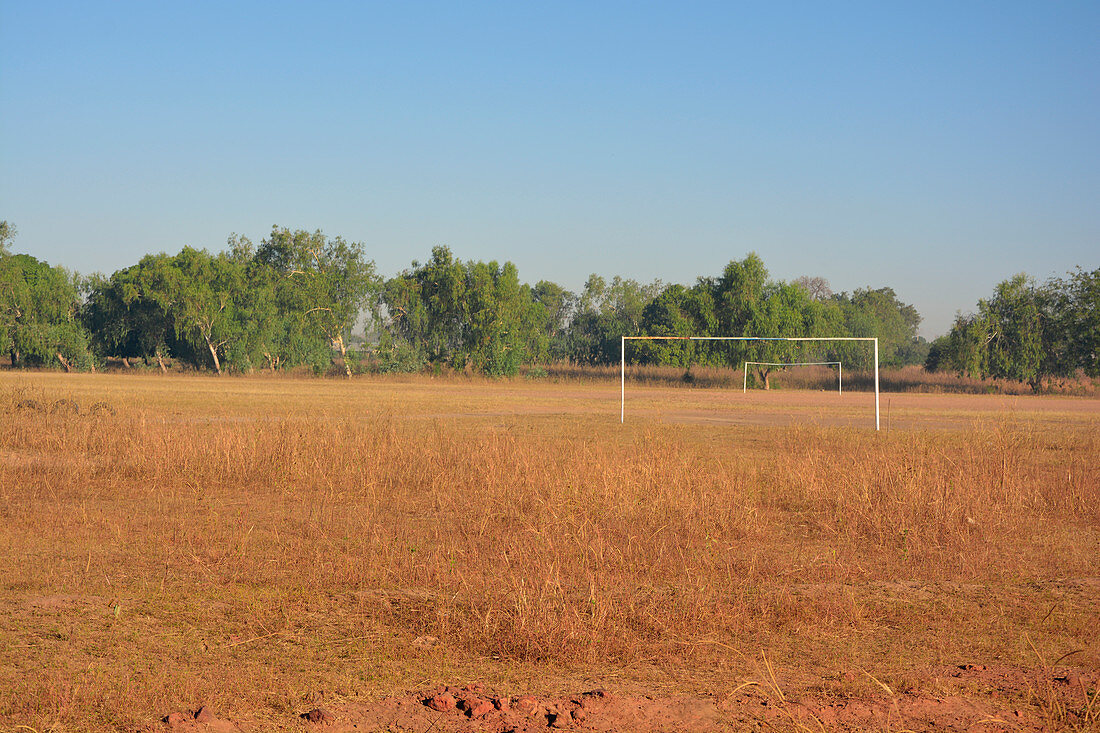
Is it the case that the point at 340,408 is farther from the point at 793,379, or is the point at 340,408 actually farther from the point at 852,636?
the point at 793,379

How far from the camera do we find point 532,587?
7.00 m

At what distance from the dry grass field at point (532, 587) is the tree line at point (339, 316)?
43935mm

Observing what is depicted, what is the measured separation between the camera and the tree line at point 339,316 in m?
58.6

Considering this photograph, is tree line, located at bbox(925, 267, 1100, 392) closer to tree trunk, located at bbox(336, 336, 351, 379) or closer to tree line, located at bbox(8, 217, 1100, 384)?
tree line, located at bbox(8, 217, 1100, 384)

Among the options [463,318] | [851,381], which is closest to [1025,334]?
[851,381]

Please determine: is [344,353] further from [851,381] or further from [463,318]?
[851,381]

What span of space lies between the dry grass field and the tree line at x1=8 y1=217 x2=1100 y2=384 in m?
43.9

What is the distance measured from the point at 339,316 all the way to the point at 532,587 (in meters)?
65.7

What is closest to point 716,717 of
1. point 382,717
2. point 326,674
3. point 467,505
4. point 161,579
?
point 382,717

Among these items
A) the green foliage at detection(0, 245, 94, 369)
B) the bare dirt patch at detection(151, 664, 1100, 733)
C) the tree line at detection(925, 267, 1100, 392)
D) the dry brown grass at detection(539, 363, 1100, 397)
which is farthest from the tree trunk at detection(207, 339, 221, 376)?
the bare dirt patch at detection(151, 664, 1100, 733)

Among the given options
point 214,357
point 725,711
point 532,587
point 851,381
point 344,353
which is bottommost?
point 725,711

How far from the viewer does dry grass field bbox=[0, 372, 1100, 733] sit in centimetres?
491

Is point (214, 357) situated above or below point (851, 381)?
above

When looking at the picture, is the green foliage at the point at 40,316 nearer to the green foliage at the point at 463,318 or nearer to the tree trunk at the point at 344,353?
the tree trunk at the point at 344,353
